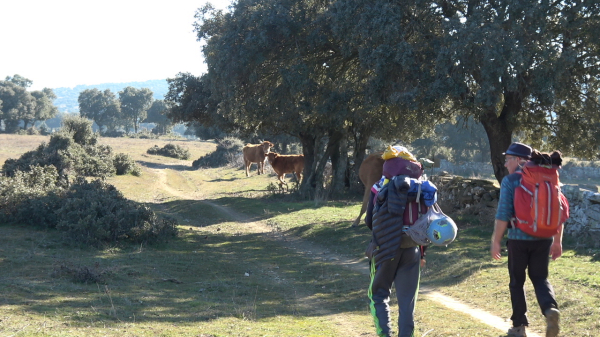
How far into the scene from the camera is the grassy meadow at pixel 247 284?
263 inches

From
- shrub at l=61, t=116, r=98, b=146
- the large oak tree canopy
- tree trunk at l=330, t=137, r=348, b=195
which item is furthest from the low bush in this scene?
shrub at l=61, t=116, r=98, b=146

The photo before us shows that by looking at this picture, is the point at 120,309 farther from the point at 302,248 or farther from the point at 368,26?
the point at 368,26

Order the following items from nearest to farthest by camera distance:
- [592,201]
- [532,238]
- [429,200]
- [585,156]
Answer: [429,200]
[532,238]
[592,201]
[585,156]

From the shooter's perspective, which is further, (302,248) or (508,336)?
(302,248)

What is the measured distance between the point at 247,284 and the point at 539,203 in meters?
5.49

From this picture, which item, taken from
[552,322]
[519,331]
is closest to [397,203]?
[552,322]

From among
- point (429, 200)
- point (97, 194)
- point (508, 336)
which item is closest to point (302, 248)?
point (97, 194)

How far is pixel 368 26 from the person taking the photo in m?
14.4

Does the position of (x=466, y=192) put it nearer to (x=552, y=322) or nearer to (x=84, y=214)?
(x=84, y=214)

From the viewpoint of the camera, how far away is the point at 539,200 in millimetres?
5594

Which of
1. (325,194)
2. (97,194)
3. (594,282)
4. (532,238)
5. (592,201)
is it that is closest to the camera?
(532,238)

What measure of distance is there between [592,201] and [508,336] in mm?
7234

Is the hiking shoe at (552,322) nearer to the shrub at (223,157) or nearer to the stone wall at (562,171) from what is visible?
the shrub at (223,157)

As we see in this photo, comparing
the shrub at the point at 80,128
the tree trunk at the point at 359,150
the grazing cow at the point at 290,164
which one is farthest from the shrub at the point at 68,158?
the tree trunk at the point at 359,150
